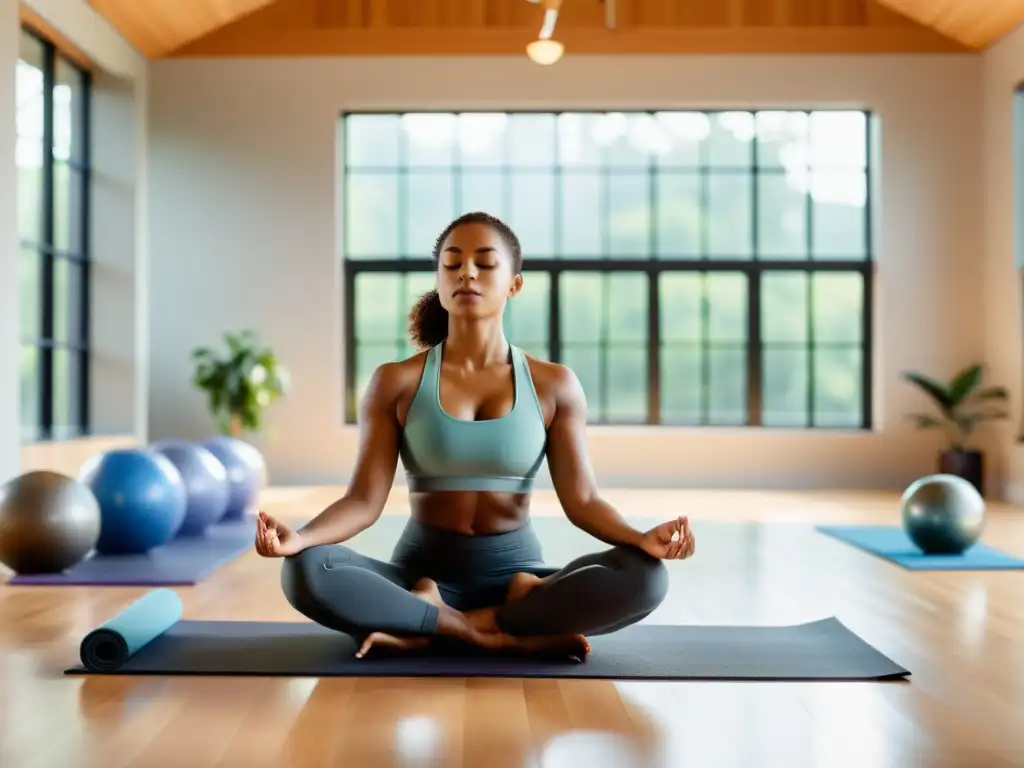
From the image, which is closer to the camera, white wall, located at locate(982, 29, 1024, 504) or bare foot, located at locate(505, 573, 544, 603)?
bare foot, located at locate(505, 573, 544, 603)

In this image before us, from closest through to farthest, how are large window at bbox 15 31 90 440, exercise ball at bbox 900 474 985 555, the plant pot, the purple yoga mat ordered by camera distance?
the purple yoga mat
exercise ball at bbox 900 474 985 555
large window at bbox 15 31 90 440
the plant pot

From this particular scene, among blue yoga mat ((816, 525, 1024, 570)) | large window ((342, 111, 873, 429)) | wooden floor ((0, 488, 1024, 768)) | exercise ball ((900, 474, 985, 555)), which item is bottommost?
blue yoga mat ((816, 525, 1024, 570))

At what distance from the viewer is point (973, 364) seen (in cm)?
846

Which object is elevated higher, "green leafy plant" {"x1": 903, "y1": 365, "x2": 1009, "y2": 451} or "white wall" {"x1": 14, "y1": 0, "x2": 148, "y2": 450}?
"white wall" {"x1": 14, "y1": 0, "x2": 148, "y2": 450}

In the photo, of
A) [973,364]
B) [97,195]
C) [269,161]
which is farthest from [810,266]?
[97,195]

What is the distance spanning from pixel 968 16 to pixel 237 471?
5.90 metres

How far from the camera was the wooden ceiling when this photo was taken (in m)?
8.54

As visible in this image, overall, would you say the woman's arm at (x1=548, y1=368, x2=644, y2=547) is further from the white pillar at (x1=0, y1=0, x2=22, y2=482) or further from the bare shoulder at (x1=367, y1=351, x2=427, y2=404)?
the white pillar at (x1=0, y1=0, x2=22, y2=482)

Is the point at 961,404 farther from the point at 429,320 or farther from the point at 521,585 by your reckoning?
the point at 521,585

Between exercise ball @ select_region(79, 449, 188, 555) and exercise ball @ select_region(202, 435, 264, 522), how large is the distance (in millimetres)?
944

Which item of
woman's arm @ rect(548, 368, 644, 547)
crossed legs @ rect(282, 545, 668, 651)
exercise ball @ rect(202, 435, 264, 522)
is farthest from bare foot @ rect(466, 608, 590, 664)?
exercise ball @ rect(202, 435, 264, 522)

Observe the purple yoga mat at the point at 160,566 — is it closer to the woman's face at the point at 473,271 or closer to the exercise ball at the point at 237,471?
the exercise ball at the point at 237,471

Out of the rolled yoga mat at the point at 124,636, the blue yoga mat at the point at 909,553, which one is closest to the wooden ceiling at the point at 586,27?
the blue yoga mat at the point at 909,553

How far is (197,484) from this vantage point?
199 inches
